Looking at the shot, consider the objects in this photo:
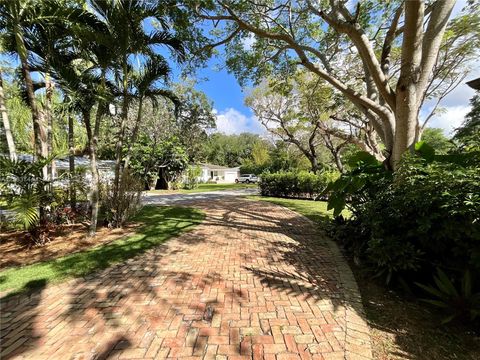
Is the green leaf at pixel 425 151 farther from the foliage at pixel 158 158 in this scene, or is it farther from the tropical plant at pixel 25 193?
the foliage at pixel 158 158

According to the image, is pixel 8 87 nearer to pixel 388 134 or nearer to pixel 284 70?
pixel 284 70

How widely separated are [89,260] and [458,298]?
5.87 metres

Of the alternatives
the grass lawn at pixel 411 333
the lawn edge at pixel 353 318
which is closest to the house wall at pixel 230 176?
the lawn edge at pixel 353 318

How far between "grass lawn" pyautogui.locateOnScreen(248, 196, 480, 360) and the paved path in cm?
17

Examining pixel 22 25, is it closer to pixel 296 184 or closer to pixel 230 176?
pixel 296 184

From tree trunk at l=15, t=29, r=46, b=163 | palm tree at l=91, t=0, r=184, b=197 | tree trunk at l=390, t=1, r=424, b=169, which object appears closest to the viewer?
tree trunk at l=390, t=1, r=424, b=169

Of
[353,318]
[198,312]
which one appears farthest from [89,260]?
[353,318]

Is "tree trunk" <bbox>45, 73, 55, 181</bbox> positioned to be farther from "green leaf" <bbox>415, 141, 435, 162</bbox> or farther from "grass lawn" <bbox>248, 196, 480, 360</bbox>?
"green leaf" <bbox>415, 141, 435, 162</bbox>

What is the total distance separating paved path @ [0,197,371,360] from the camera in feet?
7.83

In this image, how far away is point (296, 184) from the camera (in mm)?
15914

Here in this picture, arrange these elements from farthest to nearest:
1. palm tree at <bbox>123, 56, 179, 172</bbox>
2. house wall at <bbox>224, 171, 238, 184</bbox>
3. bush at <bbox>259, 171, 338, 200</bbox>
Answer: house wall at <bbox>224, 171, 238, 184</bbox>
bush at <bbox>259, 171, 338, 200</bbox>
palm tree at <bbox>123, 56, 179, 172</bbox>

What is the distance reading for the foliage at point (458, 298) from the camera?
258 centimetres

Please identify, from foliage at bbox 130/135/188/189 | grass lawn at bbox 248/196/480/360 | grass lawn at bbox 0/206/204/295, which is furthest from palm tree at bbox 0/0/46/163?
foliage at bbox 130/135/188/189

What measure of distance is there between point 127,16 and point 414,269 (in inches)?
315
